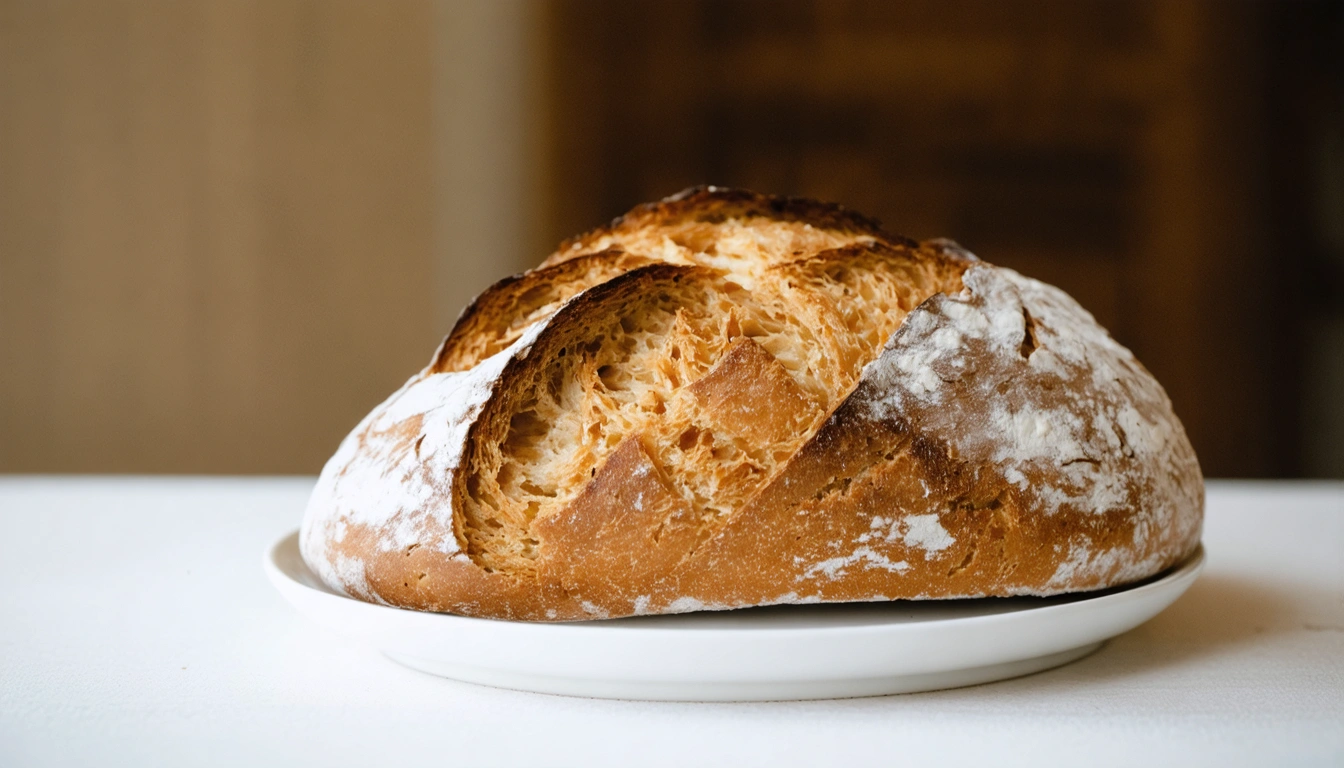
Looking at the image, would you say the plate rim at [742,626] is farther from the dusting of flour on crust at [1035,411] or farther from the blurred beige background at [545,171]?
the blurred beige background at [545,171]

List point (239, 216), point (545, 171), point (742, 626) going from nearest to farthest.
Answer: point (742, 626) → point (545, 171) → point (239, 216)

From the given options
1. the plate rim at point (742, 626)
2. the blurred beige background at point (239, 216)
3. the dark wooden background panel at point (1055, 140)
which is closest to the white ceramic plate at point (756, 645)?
the plate rim at point (742, 626)

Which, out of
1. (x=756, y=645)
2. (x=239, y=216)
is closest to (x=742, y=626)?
(x=756, y=645)

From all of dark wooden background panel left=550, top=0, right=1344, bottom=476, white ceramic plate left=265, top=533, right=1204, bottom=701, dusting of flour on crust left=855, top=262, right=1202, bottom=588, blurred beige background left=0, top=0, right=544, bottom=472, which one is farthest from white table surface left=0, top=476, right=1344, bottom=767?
blurred beige background left=0, top=0, right=544, bottom=472

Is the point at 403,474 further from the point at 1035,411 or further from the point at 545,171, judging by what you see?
the point at 545,171

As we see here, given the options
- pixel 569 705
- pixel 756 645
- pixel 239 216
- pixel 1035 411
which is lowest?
pixel 239 216

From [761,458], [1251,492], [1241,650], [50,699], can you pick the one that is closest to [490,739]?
[761,458]

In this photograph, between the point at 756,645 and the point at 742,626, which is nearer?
the point at 756,645
